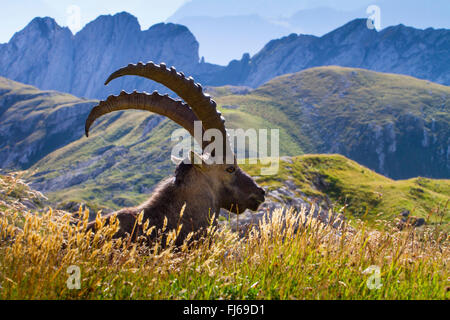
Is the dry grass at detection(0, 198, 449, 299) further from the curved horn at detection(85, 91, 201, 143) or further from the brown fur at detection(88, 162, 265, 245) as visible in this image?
the curved horn at detection(85, 91, 201, 143)

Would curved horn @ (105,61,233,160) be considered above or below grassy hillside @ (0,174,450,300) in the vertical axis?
above

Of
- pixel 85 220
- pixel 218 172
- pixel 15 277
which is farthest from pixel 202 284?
pixel 218 172

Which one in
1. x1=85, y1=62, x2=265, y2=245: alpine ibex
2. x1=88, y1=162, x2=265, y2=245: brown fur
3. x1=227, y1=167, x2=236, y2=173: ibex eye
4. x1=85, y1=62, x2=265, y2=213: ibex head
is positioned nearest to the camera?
x1=88, y1=162, x2=265, y2=245: brown fur

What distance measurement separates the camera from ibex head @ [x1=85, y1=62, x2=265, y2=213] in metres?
7.33

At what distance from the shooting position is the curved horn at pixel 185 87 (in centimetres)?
722

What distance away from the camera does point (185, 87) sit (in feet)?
24.8

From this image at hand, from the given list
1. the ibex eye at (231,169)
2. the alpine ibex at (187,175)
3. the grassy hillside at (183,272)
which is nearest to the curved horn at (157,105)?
the alpine ibex at (187,175)

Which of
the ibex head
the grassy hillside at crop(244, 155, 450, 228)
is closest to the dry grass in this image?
the ibex head

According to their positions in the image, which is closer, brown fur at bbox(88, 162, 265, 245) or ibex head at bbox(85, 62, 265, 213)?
brown fur at bbox(88, 162, 265, 245)

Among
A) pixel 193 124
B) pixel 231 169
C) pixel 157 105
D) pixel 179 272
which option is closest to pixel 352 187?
pixel 231 169

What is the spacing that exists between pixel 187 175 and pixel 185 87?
6.02 ft

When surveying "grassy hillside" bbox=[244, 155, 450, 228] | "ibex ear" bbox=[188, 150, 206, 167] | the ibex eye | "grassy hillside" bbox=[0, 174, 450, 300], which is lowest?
"grassy hillside" bbox=[244, 155, 450, 228]

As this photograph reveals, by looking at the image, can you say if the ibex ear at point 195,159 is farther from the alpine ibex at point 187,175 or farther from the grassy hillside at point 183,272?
the grassy hillside at point 183,272

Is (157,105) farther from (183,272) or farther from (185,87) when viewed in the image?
(183,272)
